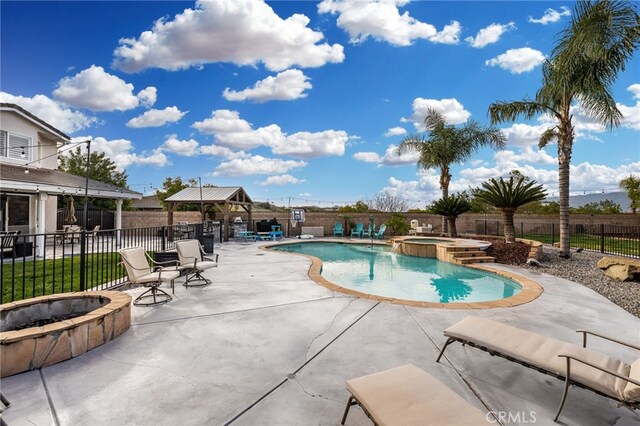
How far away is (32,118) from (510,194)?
19.1 metres

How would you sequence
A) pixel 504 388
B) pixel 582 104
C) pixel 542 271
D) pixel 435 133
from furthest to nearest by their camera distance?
pixel 435 133 < pixel 582 104 < pixel 542 271 < pixel 504 388

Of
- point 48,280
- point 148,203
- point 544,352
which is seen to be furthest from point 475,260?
point 148,203

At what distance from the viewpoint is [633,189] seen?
72.4ft

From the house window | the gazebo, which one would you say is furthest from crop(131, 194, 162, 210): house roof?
the house window

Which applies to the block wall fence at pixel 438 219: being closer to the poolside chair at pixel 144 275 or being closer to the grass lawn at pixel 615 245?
the grass lawn at pixel 615 245

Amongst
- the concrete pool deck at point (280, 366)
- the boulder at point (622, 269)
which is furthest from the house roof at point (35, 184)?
the boulder at point (622, 269)

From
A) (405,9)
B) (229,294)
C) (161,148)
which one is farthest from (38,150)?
(405,9)

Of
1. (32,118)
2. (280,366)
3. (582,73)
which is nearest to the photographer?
(280,366)

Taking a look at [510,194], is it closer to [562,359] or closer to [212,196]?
[562,359]

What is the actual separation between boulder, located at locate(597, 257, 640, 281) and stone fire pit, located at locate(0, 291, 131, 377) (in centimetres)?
988

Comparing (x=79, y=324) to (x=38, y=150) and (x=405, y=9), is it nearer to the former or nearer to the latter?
(x=405, y=9)

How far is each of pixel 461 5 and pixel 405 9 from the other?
69.0 inches

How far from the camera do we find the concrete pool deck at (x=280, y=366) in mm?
2332

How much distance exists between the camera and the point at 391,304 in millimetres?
5051
